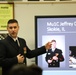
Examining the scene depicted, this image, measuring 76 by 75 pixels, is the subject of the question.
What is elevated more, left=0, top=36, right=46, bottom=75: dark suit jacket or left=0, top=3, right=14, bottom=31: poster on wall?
left=0, top=3, right=14, bottom=31: poster on wall

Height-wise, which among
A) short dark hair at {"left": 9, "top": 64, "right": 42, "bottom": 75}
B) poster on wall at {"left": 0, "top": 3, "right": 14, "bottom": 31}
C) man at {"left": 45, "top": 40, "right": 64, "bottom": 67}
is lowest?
man at {"left": 45, "top": 40, "right": 64, "bottom": 67}

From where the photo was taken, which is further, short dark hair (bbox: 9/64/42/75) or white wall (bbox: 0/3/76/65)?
white wall (bbox: 0/3/76/65)

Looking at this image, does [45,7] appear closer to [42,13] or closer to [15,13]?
[42,13]

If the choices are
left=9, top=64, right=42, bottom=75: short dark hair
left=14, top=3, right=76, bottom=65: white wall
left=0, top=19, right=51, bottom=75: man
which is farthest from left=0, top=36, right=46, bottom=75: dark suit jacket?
left=9, top=64, right=42, bottom=75: short dark hair

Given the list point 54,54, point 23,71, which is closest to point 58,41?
point 54,54

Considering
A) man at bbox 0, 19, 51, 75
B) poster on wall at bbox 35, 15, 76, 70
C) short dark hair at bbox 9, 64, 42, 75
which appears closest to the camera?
short dark hair at bbox 9, 64, 42, 75

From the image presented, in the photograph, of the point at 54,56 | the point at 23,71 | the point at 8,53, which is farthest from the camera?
the point at 54,56

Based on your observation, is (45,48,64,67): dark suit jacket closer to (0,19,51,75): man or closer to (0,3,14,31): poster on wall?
(0,19,51,75): man

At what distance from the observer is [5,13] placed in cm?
310

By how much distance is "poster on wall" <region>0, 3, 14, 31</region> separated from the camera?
3074 mm

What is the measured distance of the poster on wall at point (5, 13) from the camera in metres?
3.07

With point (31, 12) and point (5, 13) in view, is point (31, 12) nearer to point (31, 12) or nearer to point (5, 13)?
point (31, 12)

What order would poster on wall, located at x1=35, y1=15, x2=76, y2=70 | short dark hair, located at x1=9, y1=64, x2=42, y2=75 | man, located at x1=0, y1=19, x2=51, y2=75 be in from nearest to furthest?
1. short dark hair, located at x1=9, y1=64, x2=42, y2=75
2. man, located at x1=0, y1=19, x2=51, y2=75
3. poster on wall, located at x1=35, y1=15, x2=76, y2=70

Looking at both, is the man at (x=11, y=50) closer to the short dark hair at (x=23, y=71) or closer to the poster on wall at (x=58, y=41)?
the poster on wall at (x=58, y=41)
